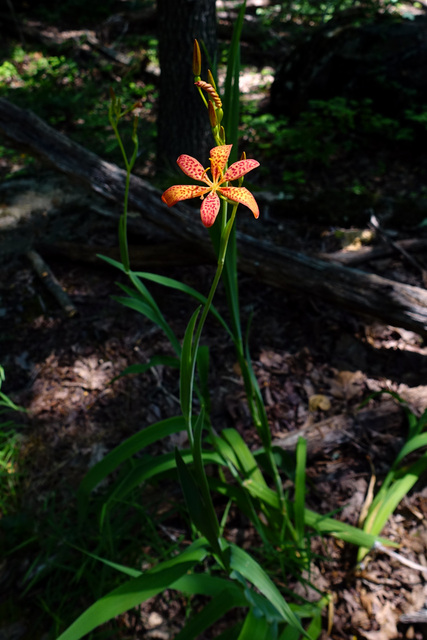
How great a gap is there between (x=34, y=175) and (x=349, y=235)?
7.97 ft

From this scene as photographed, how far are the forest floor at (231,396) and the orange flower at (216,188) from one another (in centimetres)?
109

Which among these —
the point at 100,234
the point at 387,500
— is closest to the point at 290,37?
the point at 100,234

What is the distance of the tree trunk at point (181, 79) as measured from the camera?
109 inches

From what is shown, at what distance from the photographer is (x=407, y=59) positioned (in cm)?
363

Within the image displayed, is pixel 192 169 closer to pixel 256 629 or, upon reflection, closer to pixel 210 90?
pixel 210 90

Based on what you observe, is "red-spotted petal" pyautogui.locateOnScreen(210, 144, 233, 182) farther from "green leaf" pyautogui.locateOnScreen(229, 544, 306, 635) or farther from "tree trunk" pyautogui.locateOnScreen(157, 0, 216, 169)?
"tree trunk" pyautogui.locateOnScreen(157, 0, 216, 169)

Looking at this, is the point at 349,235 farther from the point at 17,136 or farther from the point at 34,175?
the point at 34,175

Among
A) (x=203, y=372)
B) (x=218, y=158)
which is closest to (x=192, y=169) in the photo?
(x=218, y=158)

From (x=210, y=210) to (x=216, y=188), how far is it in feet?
0.25

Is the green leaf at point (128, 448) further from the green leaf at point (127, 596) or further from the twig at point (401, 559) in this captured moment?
the twig at point (401, 559)

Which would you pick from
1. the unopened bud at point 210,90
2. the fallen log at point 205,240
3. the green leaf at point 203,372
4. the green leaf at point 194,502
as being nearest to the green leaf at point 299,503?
the green leaf at point 203,372

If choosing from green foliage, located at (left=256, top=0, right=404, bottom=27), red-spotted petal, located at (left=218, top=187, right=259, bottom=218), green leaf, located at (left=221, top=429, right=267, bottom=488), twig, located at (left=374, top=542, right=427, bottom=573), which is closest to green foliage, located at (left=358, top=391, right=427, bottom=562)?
twig, located at (left=374, top=542, right=427, bottom=573)

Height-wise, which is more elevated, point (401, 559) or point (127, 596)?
point (127, 596)

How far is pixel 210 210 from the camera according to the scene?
57 centimetres
